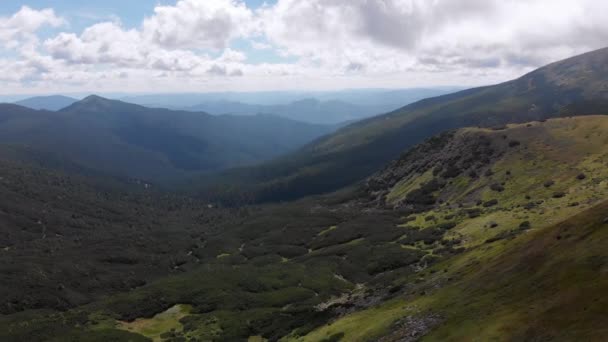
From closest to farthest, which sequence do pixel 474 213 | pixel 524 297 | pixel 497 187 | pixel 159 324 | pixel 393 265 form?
pixel 524 297 → pixel 159 324 → pixel 393 265 → pixel 474 213 → pixel 497 187

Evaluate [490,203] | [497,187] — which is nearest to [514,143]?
[497,187]

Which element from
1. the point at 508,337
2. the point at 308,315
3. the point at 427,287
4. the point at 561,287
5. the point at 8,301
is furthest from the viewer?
the point at 8,301

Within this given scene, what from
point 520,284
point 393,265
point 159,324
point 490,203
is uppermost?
point 520,284

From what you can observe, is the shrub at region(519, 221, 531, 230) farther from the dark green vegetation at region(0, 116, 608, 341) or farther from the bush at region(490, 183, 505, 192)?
the bush at region(490, 183, 505, 192)

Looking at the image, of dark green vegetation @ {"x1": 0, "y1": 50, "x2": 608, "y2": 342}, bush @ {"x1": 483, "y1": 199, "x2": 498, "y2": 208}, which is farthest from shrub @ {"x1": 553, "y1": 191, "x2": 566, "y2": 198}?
bush @ {"x1": 483, "y1": 199, "x2": 498, "y2": 208}

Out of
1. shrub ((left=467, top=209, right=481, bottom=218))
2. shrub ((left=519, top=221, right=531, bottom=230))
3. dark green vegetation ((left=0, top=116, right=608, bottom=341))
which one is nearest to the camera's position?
dark green vegetation ((left=0, top=116, right=608, bottom=341))

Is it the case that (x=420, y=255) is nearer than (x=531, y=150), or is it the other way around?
(x=420, y=255)

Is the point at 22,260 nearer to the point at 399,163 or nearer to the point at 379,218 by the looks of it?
the point at 379,218

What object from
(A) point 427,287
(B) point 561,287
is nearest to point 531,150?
(A) point 427,287

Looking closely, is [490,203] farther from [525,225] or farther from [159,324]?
[159,324]
